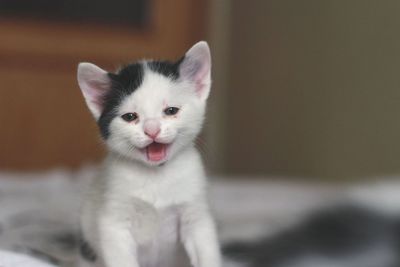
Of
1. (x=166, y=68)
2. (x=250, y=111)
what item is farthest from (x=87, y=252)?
(x=250, y=111)

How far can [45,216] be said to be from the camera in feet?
4.84

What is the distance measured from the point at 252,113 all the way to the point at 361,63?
84 cm

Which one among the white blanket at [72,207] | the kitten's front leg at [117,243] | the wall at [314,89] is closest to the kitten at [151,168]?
the kitten's front leg at [117,243]

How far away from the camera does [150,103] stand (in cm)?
90

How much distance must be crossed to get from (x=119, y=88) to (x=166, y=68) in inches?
3.2

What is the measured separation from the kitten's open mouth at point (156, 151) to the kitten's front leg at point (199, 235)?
100mm

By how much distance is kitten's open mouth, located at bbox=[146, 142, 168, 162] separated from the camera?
0.92 m

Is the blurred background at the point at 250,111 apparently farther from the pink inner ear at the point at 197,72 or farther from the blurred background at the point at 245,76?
the pink inner ear at the point at 197,72

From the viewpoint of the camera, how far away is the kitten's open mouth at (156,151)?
0.92 metres

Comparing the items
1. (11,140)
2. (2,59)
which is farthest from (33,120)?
(2,59)

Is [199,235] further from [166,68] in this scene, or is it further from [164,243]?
[166,68]

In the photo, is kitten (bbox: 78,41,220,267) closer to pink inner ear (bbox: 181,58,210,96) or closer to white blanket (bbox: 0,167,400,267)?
pink inner ear (bbox: 181,58,210,96)

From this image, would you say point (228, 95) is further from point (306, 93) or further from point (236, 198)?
point (236, 198)

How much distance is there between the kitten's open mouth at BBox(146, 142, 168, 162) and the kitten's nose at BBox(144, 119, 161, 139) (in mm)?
42
